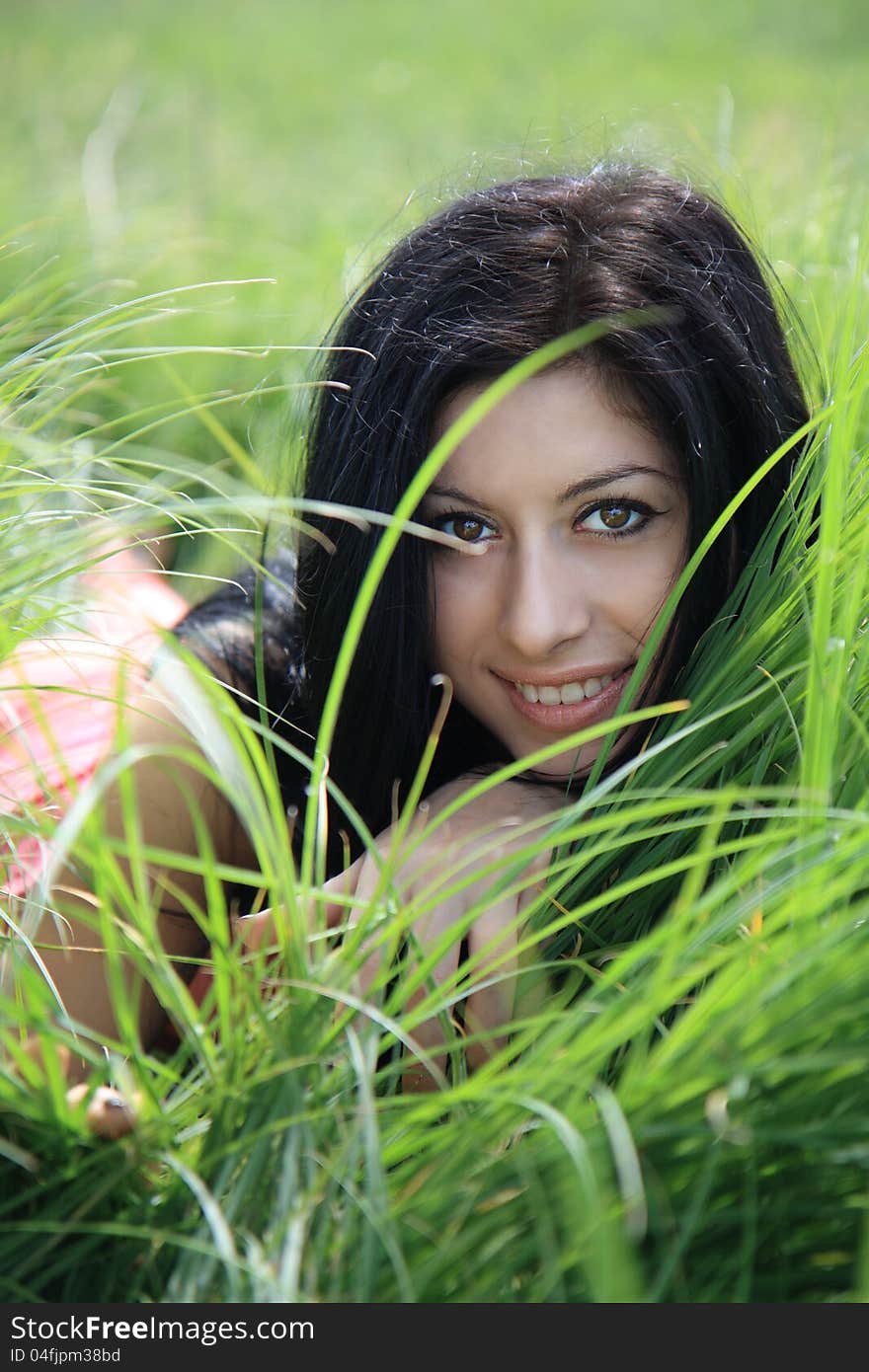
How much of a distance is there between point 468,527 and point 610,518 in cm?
14

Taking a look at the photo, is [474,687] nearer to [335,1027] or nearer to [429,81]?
[335,1027]

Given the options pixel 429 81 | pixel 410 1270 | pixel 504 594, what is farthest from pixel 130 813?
pixel 429 81

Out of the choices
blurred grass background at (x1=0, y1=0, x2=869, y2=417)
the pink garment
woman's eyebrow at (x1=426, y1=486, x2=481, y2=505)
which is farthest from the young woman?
blurred grass background at (x1=0, y1=0, x2=869, y2=417)

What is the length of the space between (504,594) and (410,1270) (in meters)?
0.74

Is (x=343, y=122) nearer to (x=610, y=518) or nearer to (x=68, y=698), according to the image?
(x=68, y=698)

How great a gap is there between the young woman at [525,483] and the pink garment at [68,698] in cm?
10

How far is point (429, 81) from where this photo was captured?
5.55m

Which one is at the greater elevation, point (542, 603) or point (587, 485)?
point (587, 485)

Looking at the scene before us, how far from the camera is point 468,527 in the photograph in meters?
1.35

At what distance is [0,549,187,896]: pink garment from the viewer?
0.95 m

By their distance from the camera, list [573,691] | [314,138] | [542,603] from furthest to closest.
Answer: [314,138], [573,691], [542,603]

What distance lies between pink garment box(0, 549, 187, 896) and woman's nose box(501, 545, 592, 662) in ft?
1.11

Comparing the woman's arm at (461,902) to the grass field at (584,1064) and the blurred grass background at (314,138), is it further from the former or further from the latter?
the blurred grass background at (314,138)

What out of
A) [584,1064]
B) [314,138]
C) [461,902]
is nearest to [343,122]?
[314,138]
